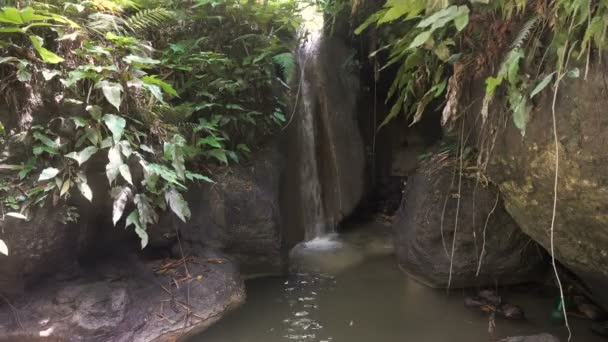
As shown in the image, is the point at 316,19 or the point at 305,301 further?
the point at 316,19

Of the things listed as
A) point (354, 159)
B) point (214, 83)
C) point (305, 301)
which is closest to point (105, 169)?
point (214, 83)

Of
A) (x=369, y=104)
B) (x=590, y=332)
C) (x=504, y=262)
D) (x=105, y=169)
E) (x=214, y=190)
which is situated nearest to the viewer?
(x=590, y=332)

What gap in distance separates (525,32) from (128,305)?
4.35m

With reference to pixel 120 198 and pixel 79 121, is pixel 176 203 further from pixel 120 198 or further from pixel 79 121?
pixel 79 121

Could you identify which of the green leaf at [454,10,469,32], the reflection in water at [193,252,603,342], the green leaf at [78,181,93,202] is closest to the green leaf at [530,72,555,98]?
the green leaf at [454,10,469,32]

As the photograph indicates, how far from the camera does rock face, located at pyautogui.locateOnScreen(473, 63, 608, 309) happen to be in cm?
269

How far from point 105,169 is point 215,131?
1543 mm

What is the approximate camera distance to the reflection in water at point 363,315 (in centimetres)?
395

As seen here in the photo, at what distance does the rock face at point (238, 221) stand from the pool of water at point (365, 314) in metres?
0.34

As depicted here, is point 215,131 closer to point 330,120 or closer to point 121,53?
point 121,53

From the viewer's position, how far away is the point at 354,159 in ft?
24.1

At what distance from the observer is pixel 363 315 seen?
171 inches

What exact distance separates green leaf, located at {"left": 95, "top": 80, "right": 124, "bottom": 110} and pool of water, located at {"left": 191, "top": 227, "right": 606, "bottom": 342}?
2.51m

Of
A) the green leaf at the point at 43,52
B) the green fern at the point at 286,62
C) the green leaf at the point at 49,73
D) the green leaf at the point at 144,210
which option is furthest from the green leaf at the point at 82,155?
the green fern at the point at 286,62
